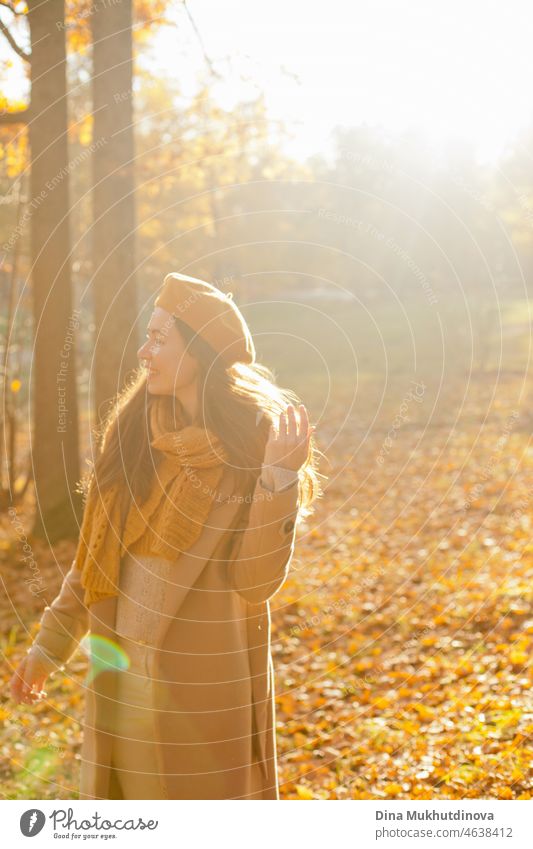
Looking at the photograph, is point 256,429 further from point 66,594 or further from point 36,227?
point 36,227

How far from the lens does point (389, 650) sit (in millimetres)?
6977

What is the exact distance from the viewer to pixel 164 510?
3.12 metres

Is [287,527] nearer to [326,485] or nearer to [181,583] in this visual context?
[181,583]

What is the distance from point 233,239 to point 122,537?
24.3 meters

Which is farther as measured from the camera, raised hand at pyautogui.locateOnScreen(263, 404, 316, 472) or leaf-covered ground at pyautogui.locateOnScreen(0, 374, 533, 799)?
leaf-covered ground at pyautogui.locateOnScreen(0, 374, 533, 799)

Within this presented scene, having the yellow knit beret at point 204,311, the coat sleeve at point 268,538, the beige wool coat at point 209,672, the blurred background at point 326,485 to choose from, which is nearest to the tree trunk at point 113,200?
the blurred background at point 326,485

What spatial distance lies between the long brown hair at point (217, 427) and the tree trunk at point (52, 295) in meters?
4.67

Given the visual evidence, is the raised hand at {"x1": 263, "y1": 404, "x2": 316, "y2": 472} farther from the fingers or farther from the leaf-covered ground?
the leaf-covered ground

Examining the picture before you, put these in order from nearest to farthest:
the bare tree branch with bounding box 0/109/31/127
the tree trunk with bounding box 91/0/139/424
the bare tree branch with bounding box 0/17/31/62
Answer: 1. the bare tree branch with bounding box 0/17/31/62
2. the tree trunk with bounding box 91/0/139/424
3. the bare tree branch with bounding box 0/109/31/127

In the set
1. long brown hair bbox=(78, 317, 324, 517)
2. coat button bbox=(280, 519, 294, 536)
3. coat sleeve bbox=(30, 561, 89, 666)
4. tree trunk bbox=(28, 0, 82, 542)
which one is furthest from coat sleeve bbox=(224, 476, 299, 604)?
tree trunk bbox=(28, 0, 82, 542)

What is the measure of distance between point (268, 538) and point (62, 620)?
918 millimetres

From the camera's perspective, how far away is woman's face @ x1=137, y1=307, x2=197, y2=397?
3.13 meters

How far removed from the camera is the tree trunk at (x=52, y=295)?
26.4 feet
